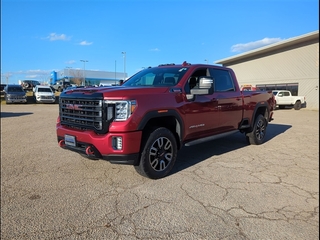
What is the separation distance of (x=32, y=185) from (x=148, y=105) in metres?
2.30

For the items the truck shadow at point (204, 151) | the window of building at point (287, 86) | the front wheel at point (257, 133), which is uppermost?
the window of building at point (287, 86)

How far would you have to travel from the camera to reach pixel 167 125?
4.60m

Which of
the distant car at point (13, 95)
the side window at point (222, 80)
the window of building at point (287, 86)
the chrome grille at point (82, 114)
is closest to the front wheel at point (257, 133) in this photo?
the side window at point (222, 80)

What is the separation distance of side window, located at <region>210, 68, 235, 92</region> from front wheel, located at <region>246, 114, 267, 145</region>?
1.42 metres

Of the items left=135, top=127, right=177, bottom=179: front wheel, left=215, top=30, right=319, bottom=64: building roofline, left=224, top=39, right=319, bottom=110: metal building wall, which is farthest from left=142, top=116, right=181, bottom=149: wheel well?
left=224, top=39, right=319, bottom=110: metal building wall

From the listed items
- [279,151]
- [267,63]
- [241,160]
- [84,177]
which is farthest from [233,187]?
[267,63]

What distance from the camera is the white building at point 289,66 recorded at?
23438mm

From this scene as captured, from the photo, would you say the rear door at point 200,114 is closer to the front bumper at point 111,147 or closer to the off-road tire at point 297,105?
the front bumper at point 111,147

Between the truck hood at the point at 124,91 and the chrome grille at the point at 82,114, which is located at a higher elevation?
the truck hood at the point at 124,91

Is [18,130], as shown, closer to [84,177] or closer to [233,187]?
[84,177]

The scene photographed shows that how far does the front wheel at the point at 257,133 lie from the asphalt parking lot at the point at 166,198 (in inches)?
40.4

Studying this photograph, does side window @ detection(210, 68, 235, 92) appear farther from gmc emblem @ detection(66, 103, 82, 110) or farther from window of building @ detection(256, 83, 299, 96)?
window of building @ detection(256, 83, 299, 96)

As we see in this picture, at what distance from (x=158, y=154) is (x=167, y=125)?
612mm

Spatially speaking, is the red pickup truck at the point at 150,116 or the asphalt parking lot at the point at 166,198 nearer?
the asphalt parking lot at the point at 166,198
